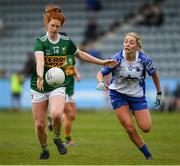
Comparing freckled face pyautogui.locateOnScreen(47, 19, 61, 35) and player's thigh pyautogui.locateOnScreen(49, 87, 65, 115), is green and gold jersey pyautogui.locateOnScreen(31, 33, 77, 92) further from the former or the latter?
freckled face pyautogui.locateOnScreen(47, 19, 61, 35)

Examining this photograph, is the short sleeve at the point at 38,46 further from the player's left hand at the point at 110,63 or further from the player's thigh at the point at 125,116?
the player's thigh at the point at 125,116

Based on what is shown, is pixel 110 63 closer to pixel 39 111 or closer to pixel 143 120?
pixel 143 120

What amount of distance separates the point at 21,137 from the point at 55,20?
283 inches

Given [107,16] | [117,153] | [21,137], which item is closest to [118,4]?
[107,16]

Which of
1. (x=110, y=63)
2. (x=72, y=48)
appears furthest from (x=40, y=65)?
(x=110, y=63)

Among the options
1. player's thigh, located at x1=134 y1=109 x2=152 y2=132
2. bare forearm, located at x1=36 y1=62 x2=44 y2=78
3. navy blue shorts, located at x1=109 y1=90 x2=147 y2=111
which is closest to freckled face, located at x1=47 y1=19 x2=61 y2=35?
bare forearm, located at x1=36 y1=62 x2=44 y2=78

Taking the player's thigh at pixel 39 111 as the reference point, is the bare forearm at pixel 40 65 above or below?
above

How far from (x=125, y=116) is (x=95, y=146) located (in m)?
3.27

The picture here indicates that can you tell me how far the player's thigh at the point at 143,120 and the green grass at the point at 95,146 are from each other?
1.88 ft

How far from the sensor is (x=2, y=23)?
42.7 meters

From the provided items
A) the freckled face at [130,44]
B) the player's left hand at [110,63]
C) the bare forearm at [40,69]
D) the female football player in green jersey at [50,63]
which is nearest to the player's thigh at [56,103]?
the female football player in green jersey at [50,63]

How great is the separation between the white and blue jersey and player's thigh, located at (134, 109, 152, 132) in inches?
9.9

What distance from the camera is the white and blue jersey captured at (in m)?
13.6

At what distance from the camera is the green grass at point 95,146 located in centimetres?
1309
